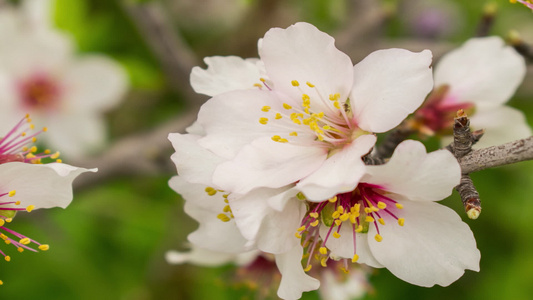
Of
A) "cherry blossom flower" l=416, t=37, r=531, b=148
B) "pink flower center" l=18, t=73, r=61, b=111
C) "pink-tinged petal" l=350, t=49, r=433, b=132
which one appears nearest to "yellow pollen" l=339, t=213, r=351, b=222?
"pink-tinged petal" l=350, t=49, r=433, b=132

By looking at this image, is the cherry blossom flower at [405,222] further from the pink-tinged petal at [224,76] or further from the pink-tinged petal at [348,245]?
the pink-tinged petal at [224,76]

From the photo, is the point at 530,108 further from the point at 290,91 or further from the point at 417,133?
the point at 290,91

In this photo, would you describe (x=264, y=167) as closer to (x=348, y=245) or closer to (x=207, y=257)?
(x=348, y=245)

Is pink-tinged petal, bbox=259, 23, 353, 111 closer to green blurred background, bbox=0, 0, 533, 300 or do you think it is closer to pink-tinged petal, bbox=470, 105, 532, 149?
pink-tinged petal, bbox=470, 105, 532, 149

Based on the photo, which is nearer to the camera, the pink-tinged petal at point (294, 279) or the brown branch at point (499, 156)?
the brown branch at point (499, 156)

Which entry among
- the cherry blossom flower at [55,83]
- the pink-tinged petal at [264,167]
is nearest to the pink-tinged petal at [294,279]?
the pink-tinged petal at [264,167]

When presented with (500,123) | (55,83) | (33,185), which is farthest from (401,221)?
(55,83)

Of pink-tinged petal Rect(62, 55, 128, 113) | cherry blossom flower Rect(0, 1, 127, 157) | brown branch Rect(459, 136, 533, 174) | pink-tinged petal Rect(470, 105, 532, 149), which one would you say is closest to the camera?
brown branch Rect(459, 136, 533, 174)
